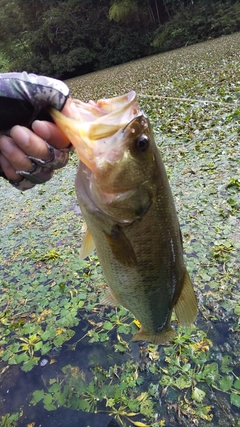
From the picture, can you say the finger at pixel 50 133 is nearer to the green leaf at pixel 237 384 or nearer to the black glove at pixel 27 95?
the black glove at pixel 27 95

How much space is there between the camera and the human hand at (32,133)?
137 centimetres

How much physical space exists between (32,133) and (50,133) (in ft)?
0.21

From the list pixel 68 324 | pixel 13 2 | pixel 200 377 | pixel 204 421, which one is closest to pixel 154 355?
pixel 200 377

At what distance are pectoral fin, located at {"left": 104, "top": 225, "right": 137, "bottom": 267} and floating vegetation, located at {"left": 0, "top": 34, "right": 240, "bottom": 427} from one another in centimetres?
126

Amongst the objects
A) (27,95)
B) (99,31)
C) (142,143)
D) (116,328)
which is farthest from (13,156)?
(99,31)

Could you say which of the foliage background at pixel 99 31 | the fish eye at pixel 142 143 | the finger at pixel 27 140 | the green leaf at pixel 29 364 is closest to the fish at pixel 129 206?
the fish eye at pixel 142 143

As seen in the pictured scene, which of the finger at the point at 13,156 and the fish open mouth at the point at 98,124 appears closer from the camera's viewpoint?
the fish open mouth at the point at 98,124

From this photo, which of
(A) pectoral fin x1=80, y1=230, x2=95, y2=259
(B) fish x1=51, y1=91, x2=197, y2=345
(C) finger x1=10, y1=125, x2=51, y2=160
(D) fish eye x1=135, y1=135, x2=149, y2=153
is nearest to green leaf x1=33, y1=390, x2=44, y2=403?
(B) fish x1=51, y1=91, x2=197, y2=345

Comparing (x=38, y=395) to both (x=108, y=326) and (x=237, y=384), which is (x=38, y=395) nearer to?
(x=108, y=326)

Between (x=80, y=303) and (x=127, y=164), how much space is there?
2.17 m

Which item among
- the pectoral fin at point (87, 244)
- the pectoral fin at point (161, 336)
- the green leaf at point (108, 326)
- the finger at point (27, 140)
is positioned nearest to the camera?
the finger at point (27, 140)

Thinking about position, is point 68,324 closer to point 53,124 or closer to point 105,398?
point 105,398

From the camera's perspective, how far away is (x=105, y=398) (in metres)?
2.46

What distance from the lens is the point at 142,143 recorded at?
1360mm
